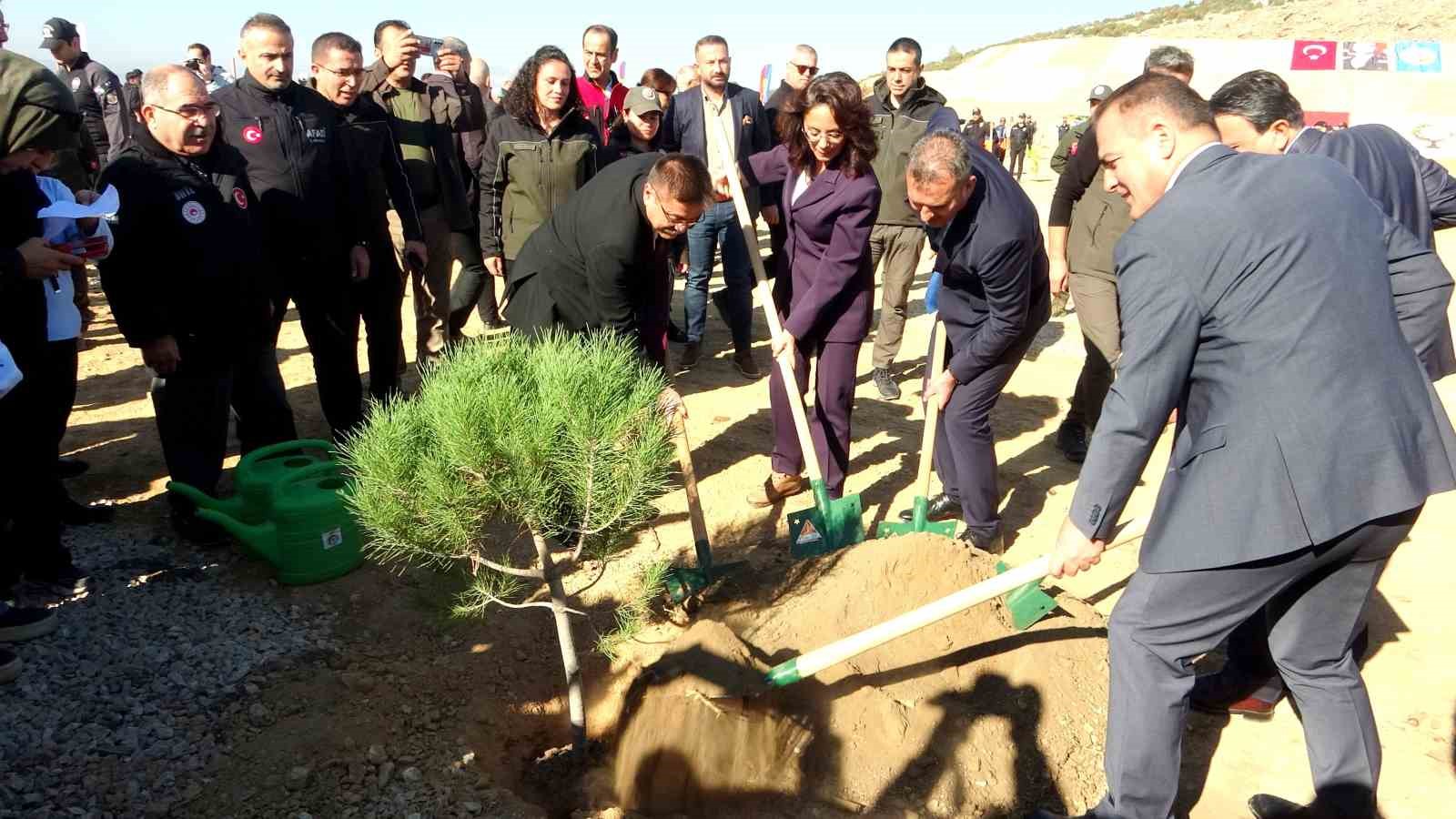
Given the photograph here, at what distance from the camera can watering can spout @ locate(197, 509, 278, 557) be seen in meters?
3.41

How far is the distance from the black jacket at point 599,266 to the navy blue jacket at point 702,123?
2410 millimetres

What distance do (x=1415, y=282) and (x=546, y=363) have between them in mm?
2585

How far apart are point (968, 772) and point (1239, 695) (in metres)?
1.09

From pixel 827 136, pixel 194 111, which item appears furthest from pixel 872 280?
pixel 194 111

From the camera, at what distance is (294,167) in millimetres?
4051

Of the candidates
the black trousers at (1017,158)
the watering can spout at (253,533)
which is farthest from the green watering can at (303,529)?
the black trousers at (1017,158)

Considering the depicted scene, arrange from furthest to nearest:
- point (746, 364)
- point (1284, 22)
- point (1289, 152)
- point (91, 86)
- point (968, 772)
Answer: point (1284, 22) → point (91, 86) → point (746, 364) → point (1289, 152) → point (968, 772)

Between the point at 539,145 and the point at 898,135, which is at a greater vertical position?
the point at 539,145

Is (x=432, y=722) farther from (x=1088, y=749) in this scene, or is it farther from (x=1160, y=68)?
(x=1160, y=68)

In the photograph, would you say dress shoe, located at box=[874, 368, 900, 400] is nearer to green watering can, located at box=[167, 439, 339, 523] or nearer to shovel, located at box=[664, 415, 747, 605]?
shovel, located at box=[664, 415, 747, 605]

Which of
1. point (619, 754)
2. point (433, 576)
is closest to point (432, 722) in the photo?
point (619, 754)

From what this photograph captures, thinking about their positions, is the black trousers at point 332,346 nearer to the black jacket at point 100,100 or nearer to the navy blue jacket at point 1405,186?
the navy blue jacket at point 1405,186

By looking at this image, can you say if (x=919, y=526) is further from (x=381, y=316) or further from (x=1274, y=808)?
(x=381, y=316)

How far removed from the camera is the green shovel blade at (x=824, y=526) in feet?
12.4
